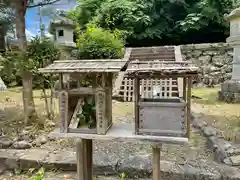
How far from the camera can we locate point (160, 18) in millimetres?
10703

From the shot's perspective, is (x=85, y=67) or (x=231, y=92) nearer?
(x=85, y=67)

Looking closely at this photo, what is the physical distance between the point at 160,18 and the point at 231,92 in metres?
5.63

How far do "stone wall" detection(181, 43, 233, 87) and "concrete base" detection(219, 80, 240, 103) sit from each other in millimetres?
2277

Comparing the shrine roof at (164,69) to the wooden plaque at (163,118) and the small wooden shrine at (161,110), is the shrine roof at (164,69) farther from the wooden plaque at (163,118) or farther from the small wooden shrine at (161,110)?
the wooden plaque at (163,118)

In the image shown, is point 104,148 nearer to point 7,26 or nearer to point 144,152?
point 144,152

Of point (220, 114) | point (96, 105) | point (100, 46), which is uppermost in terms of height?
point (100, 46)

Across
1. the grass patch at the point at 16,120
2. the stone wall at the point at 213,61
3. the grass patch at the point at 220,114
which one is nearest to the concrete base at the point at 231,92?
the grass patch at the point at 220,114

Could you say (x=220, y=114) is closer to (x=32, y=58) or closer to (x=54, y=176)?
(x=54, y=176)

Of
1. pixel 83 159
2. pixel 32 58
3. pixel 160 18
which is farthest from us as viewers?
pixel 160 18

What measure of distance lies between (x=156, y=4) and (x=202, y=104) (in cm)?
601

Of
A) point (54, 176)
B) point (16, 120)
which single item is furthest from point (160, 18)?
point (54, 176)

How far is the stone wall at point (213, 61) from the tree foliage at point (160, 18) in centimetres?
149

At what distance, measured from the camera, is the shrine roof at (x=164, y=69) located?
1.81 m

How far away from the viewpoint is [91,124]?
7.06ft
